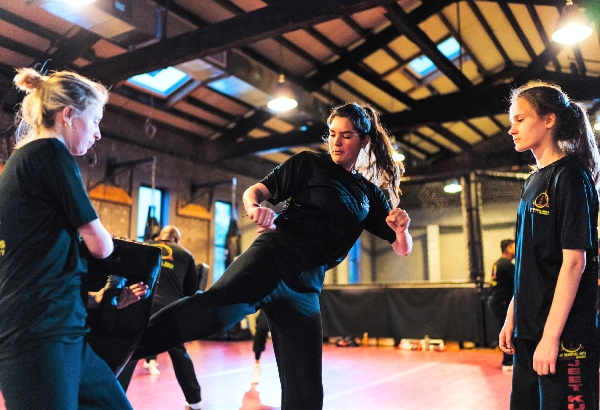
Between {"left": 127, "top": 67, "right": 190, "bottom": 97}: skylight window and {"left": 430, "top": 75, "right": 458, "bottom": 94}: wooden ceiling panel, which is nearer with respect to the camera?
{"left": 127, "top": 67, "right": 190, "bottom": 97}: skylight window

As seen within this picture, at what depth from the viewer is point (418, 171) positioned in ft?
48.6

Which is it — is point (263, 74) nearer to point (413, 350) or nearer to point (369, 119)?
point (413, 350)

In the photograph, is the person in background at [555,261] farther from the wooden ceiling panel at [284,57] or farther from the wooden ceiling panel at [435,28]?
the wooden ceiling panel at [435,28]

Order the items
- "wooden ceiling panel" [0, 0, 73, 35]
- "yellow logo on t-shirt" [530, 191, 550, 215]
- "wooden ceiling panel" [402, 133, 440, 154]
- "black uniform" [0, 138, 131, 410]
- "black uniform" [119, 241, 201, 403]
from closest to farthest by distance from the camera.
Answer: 1. "black uniform" [0, 138, 131, 410]
2. "yellow logo on t-shirt" [530, 191, 550, 215]
3. "black uniform" [119, 241, 201, 403]
4. "wooden ceiling panel" [0, 0, 73, 35]
5. "wooden ceiling panel" [402, 133, 440, 154]

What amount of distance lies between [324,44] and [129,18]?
16.7 feet

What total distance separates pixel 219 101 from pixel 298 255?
33.4ft

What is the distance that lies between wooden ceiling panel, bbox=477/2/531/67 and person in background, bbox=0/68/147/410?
10.7 meters

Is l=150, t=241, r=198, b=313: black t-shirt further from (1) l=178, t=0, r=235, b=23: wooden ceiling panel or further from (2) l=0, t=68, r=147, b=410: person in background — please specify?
(1) l=178, t=0, r=235, b=23: wooden ceiling panel

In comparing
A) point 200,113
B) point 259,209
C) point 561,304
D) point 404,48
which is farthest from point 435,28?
point 561,304

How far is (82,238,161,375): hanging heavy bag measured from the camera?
1.67 metres

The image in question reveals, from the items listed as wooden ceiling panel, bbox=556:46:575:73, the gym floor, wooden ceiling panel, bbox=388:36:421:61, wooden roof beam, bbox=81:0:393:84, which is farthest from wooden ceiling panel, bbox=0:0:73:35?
wooden ceiling panel, bbox=556:46:575:73

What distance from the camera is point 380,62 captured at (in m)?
11.9

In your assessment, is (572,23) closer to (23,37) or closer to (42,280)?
(42,280)

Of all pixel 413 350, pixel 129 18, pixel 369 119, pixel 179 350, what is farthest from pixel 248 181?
pixel 369 119
